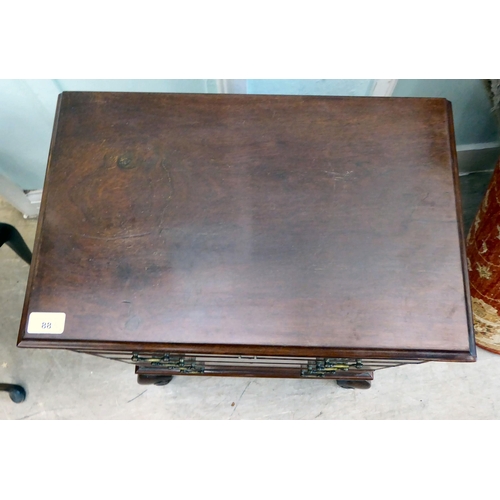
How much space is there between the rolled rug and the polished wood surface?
0.87 feet

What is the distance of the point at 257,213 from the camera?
66 cm

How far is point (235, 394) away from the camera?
1175 mm

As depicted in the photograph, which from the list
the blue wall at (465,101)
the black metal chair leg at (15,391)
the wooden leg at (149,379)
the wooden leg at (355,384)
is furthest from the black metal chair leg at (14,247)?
the blue wall at (465,101)

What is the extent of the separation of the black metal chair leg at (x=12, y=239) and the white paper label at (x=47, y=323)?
1.60ft

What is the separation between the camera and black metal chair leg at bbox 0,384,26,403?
3.67ft

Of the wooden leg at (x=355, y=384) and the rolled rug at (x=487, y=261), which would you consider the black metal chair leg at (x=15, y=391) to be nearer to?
the wooden leg at (x=355, y=384)

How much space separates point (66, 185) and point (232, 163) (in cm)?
28

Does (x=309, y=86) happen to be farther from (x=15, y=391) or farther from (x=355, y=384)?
(x=15, y=391)

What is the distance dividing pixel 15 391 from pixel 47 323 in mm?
684

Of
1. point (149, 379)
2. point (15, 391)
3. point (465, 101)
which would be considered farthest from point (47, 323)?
point (465, 101)

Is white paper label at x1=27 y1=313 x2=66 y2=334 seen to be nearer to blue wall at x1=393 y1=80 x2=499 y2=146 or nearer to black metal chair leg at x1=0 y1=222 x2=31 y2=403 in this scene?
black metal chair leg at x1=0 y1=222 x2=31 y2=403

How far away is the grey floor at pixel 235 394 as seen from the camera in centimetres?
114

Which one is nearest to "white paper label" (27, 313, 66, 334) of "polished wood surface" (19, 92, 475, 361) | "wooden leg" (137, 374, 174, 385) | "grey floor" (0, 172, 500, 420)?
"polished wood surface" (19, 92, 475, 361)
